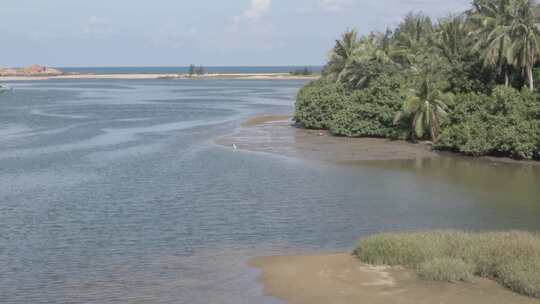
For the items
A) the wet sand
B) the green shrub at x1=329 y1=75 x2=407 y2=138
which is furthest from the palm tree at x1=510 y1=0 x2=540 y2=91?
the green shrub at x1=329 y1=75 x2=407 y2=138

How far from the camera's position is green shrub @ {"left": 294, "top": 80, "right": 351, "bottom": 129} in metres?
58.5

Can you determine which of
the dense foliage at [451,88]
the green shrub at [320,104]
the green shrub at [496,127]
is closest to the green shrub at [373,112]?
the dense foliage at [451,88]

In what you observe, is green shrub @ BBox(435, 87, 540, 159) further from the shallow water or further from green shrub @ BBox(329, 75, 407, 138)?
green shrub @ BBox(329, 75, 407, 138)

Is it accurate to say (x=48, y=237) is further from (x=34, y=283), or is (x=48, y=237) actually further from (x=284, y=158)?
(x=284, y=158)

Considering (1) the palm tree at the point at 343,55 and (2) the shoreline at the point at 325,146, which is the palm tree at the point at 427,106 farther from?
(1) the palm tree at the point at 343,55

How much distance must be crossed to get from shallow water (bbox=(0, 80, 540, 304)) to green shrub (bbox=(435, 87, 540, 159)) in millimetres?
1578

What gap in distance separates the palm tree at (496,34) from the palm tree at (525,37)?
416 mm

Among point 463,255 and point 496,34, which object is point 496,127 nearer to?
point 496,34

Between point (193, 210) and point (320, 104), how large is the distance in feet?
103

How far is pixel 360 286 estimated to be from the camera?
1916 cm

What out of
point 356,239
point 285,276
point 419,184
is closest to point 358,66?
point 419,184

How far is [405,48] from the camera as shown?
66938 mm

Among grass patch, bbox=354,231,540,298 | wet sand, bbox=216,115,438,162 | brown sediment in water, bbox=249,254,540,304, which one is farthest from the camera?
wet sand, bbox=216,115,438,162

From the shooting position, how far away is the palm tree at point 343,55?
64250 millimetres
